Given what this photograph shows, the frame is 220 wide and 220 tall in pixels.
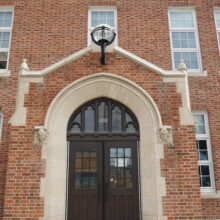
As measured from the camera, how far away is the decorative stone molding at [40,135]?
5869 millimetres

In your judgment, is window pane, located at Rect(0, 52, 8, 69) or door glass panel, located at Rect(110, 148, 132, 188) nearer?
door glass panel, located at Rect(110, 148, 132, 188)

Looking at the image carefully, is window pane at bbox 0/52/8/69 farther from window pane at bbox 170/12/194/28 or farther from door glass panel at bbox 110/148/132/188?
window pane at bbox 170/12/194/28

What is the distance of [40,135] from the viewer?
587 cm

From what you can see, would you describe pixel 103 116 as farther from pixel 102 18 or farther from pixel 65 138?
pixel 102 18

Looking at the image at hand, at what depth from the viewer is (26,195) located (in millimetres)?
5609

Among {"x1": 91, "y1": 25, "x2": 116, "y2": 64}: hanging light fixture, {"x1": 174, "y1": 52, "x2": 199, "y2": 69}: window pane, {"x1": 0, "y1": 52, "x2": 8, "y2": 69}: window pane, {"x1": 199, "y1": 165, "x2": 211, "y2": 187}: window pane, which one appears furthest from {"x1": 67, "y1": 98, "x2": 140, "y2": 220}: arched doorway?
{"x1": 0, "y1": 52, "x2": 8, "y2": 69}: window pane

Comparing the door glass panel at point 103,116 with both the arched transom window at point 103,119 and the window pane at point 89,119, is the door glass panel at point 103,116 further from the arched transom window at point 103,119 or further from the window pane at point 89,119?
the window pane at point 89,119

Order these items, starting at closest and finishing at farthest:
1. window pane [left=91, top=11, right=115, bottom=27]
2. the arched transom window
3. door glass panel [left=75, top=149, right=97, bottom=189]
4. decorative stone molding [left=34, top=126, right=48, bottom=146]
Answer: decorative stone molding [left=34, top=126, right=48, bottom=146]
door glass panel [left=75, top=149, right=97, bottom=189]
the arched transom window
window pane [left=91, top=11, right=115, bottom=27]

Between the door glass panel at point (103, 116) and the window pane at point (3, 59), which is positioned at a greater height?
the window pane at point (3, 59)

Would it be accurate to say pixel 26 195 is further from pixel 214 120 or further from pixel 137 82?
pixel 214 120

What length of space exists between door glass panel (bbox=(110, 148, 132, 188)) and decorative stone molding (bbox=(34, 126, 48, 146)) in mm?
1773

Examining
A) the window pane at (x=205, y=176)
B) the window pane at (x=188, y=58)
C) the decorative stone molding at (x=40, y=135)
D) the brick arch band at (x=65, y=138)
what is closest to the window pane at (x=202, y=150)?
the window pane at (x=205, y=176)

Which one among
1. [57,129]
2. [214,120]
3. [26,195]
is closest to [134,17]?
[214,120]

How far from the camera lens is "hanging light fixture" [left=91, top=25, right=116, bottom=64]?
6238 mm
